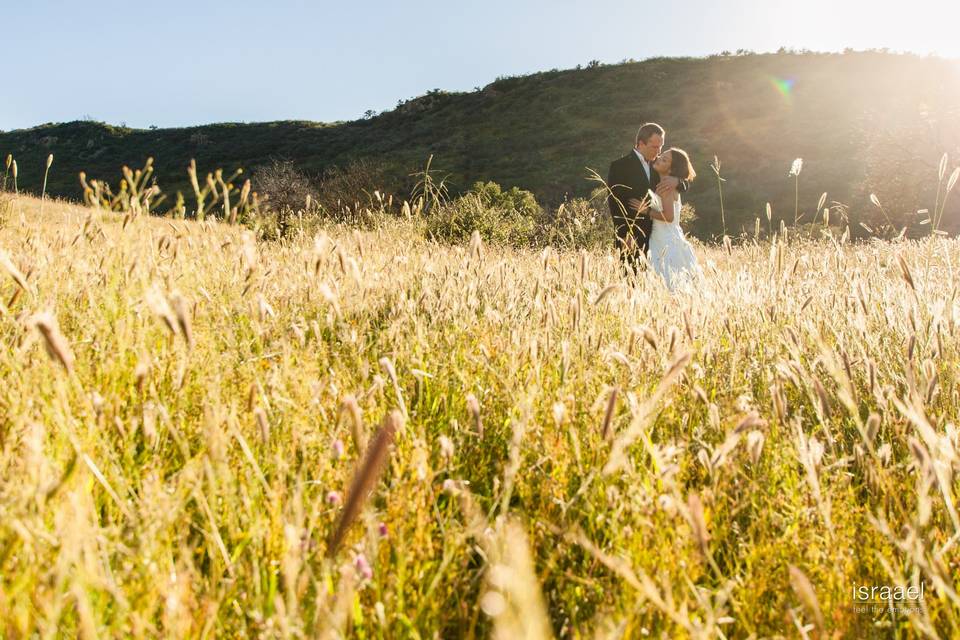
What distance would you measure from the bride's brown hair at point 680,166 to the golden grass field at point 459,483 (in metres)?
4.41

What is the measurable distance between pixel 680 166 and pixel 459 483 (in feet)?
20.3

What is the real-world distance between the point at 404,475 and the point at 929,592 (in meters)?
1.18

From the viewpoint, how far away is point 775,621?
1188 millimetres

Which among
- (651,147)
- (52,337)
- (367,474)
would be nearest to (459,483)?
(367,474)

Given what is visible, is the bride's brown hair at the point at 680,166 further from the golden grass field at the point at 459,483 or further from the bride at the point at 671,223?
the golden grass field at the point at 459,483

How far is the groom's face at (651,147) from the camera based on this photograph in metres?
6.94

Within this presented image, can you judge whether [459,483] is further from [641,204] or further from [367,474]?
[641,204]

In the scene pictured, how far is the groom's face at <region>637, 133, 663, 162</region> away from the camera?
6938 mm

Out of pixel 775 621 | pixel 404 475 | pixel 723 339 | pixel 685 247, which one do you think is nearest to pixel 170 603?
pixel 404 475

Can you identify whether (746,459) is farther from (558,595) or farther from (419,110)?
(419,110)

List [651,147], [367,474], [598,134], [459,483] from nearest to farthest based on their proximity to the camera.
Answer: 1. [367,474]
2. [459,483]
3. [651,147]
4. [598,134]

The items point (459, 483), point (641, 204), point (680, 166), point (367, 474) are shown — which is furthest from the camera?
point (680, 166)

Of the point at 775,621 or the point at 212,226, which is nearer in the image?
the point at 775,621

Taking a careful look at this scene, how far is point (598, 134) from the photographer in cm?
4659
